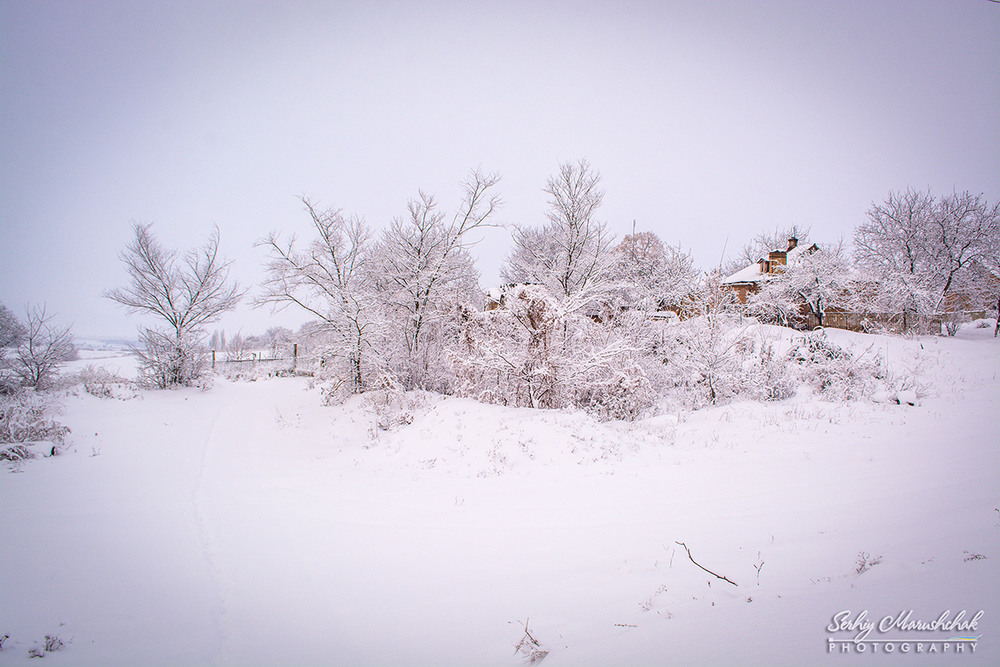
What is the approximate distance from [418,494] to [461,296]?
11.1 m

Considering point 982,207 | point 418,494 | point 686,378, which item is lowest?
point 418,494

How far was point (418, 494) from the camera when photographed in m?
7.18

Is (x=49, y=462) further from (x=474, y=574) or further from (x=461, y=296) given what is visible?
(x=461, y=296)

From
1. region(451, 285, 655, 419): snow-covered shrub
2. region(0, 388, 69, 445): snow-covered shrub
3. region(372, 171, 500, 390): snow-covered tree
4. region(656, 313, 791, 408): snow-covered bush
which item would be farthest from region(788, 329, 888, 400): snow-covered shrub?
region(0, 388, 69, 445): snow-covered shrub

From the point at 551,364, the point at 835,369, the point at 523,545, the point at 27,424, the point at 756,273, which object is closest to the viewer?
the point at 523,545

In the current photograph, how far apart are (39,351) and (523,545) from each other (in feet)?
69.4

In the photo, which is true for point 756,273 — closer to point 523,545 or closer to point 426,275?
point 426,275

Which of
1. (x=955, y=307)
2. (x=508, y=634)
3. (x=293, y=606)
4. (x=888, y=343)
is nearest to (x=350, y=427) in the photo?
(x=293, y=606)

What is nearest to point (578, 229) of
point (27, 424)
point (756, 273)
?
point (27, 424)

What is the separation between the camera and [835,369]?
13273mm

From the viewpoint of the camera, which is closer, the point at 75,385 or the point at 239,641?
the point at 239,641

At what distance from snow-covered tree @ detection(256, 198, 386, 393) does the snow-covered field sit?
565cm

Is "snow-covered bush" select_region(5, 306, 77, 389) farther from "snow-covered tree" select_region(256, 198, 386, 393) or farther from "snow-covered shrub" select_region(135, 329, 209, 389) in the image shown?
"snow-covered tree" select_region(256, 198, 386, 393)

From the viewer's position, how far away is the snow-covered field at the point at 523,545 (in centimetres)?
292
